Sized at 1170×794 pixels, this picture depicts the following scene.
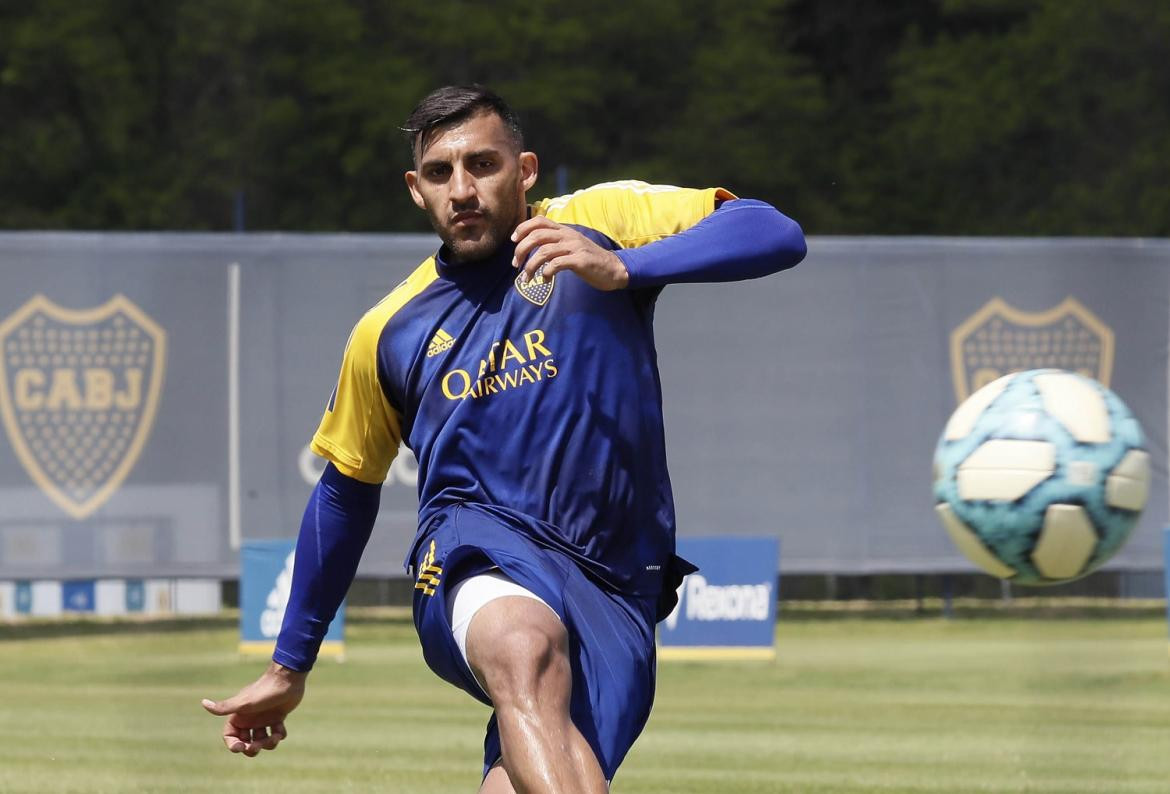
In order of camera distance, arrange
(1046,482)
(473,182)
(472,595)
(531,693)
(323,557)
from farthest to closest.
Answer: (1046,482)
(323,557)
(473,182)
(472,595)
(531,693)

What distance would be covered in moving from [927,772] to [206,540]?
25.3 ft

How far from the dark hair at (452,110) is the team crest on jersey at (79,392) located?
11.3 meters

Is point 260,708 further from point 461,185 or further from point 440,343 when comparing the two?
point 461,185

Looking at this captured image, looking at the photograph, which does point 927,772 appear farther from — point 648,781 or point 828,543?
point 828,543

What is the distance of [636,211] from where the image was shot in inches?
171

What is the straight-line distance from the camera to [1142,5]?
21578mm

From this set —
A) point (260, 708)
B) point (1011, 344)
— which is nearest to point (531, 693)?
point (260, 708)

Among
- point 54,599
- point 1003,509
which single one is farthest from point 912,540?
point 1003,509

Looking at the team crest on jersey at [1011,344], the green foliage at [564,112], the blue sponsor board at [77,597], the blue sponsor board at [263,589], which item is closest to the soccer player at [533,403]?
the blue sponsor board at [263,589]

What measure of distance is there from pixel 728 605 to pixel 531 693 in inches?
366

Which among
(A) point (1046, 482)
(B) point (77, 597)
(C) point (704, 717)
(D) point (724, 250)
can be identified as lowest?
(B) point (77, 597)

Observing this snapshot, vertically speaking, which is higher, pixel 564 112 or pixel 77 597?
pixel 564 112

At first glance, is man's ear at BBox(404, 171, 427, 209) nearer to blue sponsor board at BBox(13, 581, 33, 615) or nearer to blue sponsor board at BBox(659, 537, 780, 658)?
blue sponsor board at BBox(659, 537, 780, 658)

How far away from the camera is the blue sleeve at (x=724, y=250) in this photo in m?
3.98
